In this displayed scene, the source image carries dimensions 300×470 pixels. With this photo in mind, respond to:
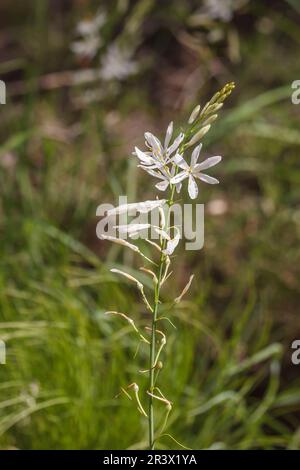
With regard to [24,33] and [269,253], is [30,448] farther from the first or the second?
[24,33]

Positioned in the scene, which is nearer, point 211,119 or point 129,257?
point 211,119

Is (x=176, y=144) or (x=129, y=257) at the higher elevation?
(x=176, y=144)

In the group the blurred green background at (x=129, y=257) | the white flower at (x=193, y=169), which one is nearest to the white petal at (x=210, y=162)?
the white flower at (x=193, y=169)

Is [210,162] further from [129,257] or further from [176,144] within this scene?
[129,257]

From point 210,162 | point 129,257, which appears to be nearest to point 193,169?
point 210,162

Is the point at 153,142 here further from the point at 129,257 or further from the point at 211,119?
the point at 129,257

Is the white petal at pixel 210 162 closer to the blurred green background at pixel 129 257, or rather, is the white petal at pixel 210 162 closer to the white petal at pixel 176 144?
the white petal at pixel 176 144

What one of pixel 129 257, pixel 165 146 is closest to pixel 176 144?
pixel 165 146

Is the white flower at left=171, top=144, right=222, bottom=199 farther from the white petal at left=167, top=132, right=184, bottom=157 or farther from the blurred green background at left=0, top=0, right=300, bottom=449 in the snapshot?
the blurred green background at left=0, top=0, right=300, bottom=449

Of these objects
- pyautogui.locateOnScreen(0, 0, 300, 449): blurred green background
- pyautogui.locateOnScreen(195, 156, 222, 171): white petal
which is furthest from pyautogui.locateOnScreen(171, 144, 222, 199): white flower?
pyautogui.locateOnScreen(0, 0, 300, 449): blurred green background
